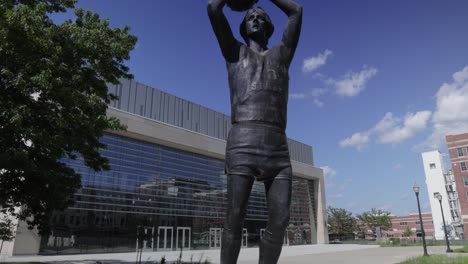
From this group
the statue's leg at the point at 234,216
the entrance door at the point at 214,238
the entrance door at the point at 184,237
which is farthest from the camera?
the entrance door at the point at 214,238

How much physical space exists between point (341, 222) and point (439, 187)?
19.6 meters

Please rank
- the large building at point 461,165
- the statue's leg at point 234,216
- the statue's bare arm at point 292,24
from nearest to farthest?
the statue's leg at point 234,216 < the statue's bare arm at point 292,24 < the large building at point 461,165

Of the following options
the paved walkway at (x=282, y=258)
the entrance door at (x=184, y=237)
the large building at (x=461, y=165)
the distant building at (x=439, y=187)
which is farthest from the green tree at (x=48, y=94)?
the distant building at (x=439, y=187)

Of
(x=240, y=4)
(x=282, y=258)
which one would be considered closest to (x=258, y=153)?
Answer: (x=240, y=4)

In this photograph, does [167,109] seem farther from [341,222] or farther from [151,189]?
[341,222]

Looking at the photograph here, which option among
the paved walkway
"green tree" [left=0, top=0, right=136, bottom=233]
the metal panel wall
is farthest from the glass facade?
"green tree" [left=0, top=0, right=136, bottom=233]

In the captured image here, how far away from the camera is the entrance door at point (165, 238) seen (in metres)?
32.5

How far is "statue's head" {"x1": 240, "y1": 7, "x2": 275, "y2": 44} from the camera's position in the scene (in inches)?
151

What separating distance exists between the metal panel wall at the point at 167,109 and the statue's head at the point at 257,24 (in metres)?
27.2

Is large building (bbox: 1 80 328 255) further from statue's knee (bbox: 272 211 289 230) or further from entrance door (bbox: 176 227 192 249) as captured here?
statue's knee (bbox: 272 211 289 230)

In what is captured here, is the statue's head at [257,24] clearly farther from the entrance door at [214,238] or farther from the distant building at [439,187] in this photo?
the distant building at [439,187]

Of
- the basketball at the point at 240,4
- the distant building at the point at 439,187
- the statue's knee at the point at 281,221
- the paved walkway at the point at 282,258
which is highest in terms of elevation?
the distant building at the point at 439,187

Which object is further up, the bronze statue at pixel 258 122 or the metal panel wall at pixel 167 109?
the metal panel wall at pixel 167 109

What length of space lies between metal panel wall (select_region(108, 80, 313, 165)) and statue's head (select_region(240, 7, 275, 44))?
89.3 feet
